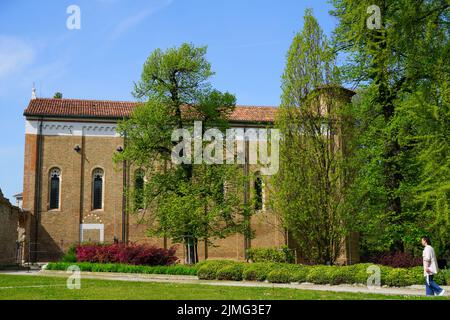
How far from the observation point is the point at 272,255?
102 ft

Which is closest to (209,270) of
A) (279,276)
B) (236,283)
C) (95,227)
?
(236,283)

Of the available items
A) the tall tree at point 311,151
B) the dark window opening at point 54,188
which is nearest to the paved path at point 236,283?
the tall tree at point 311,151

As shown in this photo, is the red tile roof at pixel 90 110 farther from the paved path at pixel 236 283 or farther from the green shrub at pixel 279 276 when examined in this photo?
the green shrub at pixel 279 276

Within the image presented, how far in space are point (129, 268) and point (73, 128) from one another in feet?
56.2

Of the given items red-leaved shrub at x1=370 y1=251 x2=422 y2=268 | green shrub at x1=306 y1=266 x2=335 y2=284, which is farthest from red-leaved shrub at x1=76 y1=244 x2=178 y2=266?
red-leaved shrub at x1=370 y1=251 x2=422 y2=268

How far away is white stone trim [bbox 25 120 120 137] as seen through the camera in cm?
3622

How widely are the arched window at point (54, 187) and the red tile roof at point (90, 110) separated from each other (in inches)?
153

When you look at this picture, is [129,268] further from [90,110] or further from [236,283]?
[90,110]

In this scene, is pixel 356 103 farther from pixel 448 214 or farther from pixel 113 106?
pixel 113 106

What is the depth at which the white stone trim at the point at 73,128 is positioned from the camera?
119ft

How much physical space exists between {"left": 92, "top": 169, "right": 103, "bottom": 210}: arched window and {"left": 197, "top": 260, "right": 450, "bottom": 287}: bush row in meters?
17.1
